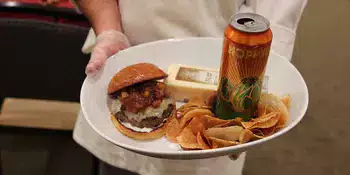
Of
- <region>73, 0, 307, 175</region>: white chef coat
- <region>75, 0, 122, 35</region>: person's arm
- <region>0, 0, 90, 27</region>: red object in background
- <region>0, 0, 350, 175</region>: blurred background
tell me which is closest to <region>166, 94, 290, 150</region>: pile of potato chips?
<region>73, 0, 307, 175</region>: white chef coat

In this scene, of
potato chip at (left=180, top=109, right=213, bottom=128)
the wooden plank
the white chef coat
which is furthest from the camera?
the wooden plank

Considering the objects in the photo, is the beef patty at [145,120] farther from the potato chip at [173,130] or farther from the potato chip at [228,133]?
the potato chip at [228,133]

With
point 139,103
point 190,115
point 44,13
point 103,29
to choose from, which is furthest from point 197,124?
point 44,13

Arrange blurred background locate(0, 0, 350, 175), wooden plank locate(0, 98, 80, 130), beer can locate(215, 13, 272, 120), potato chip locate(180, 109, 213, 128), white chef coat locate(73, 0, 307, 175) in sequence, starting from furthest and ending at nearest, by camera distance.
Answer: wooden plank locate(0, 98, 80, 130) < blurred background locate(0, 0, 350, 175) < white chef coat locate(73, 0, 307, 175) < potato chip locate(180, 109, 213, 128) < beer can locate(215, 13, 272, 120)

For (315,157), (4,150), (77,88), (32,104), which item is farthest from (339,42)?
(4,150)

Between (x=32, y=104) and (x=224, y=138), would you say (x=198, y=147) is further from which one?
(x=32, y=104)

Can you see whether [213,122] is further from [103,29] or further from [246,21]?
[103,29]

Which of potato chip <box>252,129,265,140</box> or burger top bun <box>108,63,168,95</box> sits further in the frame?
burger top bun <box>108,63,168,95</box>

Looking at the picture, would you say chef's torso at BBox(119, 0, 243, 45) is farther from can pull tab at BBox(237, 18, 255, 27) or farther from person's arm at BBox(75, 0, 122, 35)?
can pull tab at BBox(237, 18, 255, 27)
